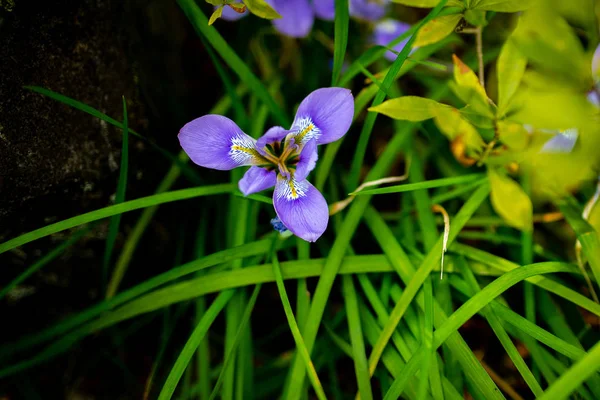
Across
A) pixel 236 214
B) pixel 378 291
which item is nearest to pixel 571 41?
pixel 378 291

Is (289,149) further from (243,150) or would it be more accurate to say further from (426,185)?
(426,185)

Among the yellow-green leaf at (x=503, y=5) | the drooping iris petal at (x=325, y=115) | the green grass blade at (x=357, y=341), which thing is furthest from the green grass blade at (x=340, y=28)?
the green grass blade at (x=357, y=341)

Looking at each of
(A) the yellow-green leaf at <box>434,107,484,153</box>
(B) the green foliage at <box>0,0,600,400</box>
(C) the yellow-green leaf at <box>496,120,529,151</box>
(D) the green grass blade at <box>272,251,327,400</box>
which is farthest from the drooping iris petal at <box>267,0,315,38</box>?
(D) the green grass blade at <box>272,251,327,400</box>

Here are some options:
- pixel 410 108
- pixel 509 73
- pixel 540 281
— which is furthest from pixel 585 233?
pixel 410 108

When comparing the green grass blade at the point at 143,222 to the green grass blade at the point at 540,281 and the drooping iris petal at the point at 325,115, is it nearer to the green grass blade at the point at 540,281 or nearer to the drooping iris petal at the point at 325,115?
the drooping iris petal at the point at 325,115

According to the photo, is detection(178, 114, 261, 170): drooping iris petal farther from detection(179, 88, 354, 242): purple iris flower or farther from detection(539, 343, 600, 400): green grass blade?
detection(539, 343, 600, 400): green grass blade

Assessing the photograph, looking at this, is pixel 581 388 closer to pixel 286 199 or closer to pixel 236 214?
pixel 286 199
